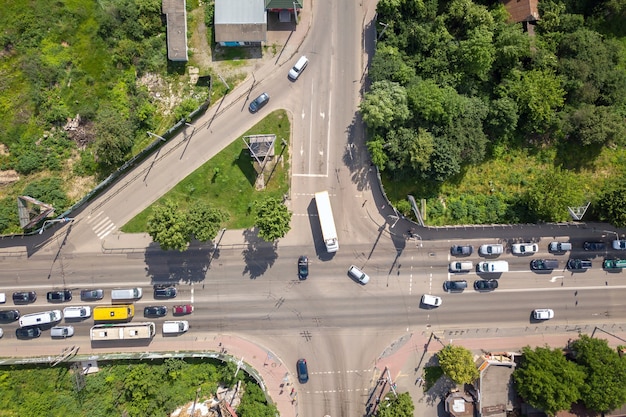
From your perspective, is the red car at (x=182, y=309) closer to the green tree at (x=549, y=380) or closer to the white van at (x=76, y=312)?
the white van at (x=76, y=312)

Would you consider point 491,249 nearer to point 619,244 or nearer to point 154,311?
point 619,244

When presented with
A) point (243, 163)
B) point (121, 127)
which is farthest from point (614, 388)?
point (121, 127)

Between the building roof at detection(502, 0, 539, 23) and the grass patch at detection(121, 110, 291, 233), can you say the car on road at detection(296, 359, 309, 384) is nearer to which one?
the grass patch at detection(121, 110, 291, 233)

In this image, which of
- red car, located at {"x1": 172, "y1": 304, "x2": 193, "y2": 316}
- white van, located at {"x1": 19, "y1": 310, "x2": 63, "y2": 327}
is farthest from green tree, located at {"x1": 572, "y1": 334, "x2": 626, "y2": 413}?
white van, located at {"x1": 19, "y1": 310, "x2": 63, "y2": 327}

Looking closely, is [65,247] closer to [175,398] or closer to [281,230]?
[175,398]

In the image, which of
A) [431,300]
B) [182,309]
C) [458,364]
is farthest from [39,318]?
[458,364]

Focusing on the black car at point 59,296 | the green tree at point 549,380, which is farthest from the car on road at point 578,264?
the black car at point 59,296
